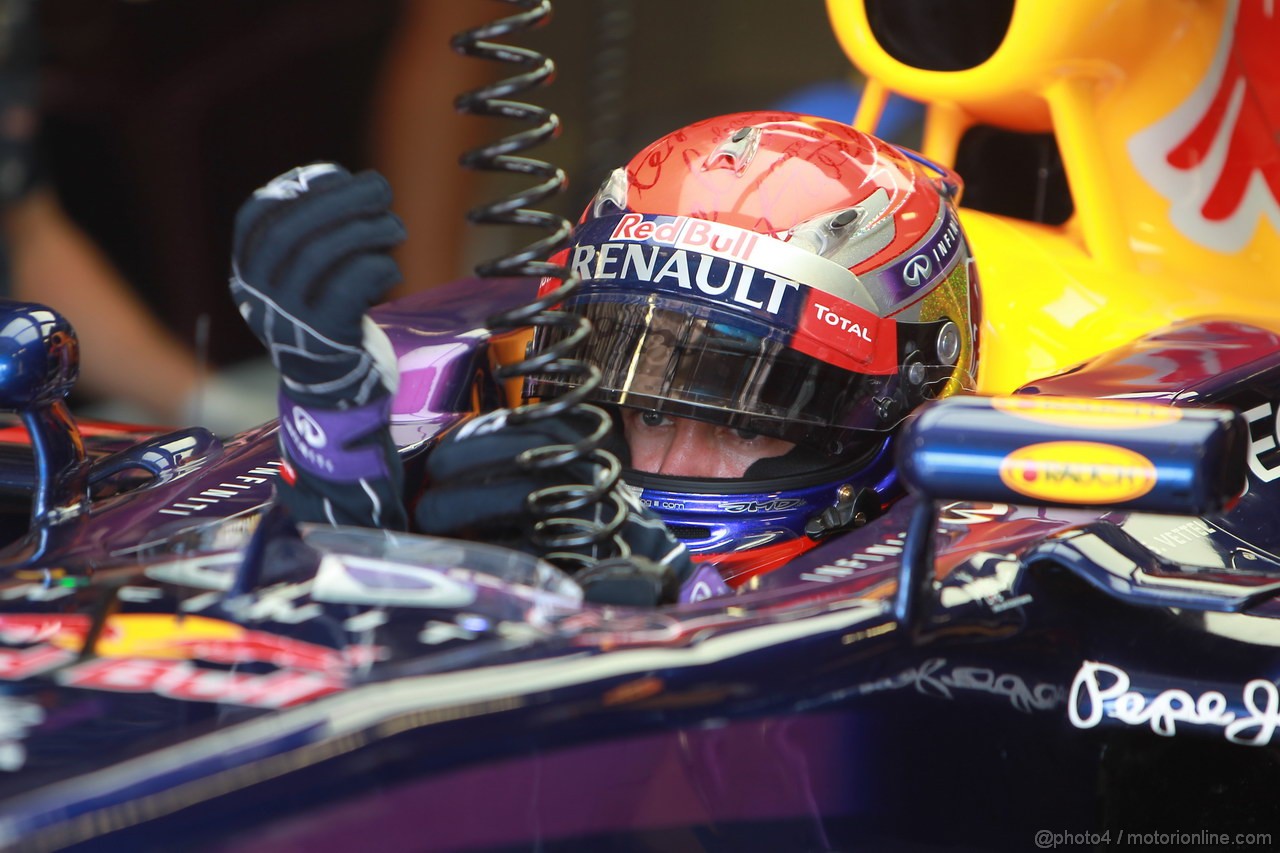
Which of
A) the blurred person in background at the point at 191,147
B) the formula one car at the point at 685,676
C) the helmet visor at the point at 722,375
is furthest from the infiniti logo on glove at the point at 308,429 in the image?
the blurred person in background at the point at 191,147

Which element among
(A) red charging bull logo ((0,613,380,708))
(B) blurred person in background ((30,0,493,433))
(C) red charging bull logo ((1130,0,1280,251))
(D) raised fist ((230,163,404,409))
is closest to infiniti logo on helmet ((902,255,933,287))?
(C) red charging bull logo ((1130,0,1280,251))

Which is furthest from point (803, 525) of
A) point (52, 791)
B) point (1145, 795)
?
point (52, 791)

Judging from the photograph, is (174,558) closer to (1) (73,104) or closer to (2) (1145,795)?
(2) (1145,795)

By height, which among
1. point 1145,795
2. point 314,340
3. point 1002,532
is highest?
point 314,340

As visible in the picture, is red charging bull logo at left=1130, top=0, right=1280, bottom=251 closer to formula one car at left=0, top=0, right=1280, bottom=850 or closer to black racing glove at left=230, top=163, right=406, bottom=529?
formula one car at left=0, top=0, right=1280, bottom=850

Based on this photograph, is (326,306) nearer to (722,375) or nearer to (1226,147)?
(722,375)

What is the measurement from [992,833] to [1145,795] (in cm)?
19

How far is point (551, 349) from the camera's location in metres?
1.60

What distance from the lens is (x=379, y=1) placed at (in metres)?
4.83

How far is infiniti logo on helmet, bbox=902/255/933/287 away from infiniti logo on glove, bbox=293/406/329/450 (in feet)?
2.67

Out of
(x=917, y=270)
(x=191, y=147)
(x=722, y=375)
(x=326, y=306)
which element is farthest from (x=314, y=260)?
(x=191, y=147)

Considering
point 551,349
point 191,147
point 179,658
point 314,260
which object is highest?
point 314,260

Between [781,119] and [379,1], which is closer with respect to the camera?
[781,119]

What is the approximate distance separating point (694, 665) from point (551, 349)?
1.56 feet
